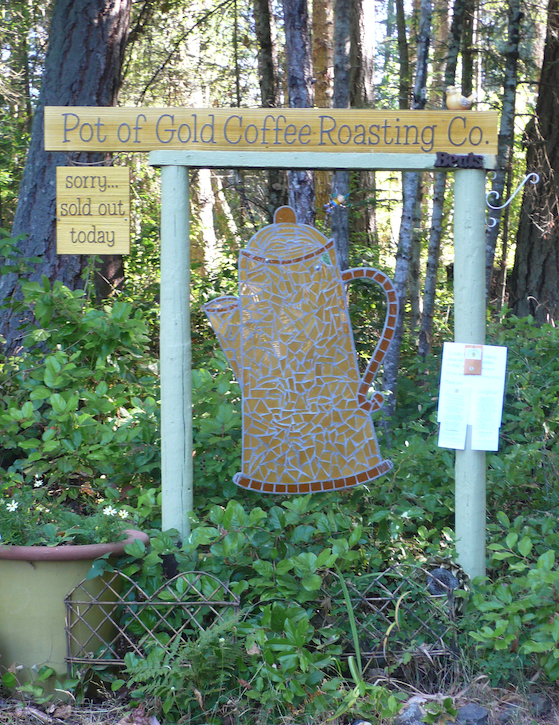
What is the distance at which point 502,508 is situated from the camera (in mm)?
3619

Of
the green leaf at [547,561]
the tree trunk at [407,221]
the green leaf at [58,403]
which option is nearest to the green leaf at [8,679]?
the green leaf at [58,403]

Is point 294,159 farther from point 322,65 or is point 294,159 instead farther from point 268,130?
point 322,65

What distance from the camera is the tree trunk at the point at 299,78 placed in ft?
16.0

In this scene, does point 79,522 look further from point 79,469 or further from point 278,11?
point 278,11

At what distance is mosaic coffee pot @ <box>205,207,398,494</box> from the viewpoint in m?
3.20

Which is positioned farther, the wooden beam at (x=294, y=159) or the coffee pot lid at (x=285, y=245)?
the coffee pot lid at (x=285, y=245)

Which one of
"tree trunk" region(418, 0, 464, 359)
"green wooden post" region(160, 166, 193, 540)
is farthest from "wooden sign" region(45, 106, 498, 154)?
"tree trunk" region(418, 0, 464, 359)

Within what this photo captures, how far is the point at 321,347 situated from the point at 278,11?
7.75 meters

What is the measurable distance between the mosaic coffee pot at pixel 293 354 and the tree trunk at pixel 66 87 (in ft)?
8.41

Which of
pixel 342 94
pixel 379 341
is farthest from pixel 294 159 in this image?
pixel 342 94

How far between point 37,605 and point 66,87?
4373 millimetres

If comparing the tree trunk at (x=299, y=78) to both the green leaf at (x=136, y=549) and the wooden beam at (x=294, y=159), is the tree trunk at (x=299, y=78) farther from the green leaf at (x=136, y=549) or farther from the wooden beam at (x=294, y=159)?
Result: the green leaf at (x=136, y=549)

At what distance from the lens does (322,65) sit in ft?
27.1

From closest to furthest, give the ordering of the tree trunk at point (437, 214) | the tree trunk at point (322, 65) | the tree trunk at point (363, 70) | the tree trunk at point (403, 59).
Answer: the tree trunk at point (437, 214) → the tree trunk at point (403, 59) → the tree trunk at point (322, 65) → the tree trunk at point (363, 70)
